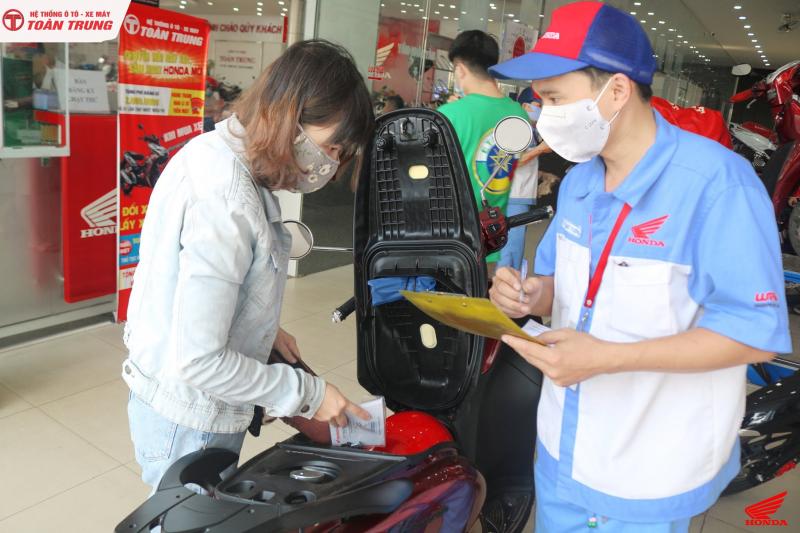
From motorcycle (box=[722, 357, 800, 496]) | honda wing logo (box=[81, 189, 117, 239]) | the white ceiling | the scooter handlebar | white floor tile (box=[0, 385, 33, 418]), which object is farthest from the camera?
the white ceiling

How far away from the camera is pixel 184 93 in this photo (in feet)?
12.2

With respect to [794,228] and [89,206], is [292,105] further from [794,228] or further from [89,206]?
[794,228]

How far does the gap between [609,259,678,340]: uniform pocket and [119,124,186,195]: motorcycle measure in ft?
9.87

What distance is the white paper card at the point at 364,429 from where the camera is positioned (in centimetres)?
141

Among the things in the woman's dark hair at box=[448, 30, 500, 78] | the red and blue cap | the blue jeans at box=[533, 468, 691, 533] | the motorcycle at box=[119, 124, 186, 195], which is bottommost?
the blue jeans at box=[533, 468, 691, 533]

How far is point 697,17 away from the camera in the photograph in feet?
48.5

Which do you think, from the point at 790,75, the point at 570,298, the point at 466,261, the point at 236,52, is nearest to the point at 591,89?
the point at 570,298

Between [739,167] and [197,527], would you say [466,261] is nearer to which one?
[739,167]

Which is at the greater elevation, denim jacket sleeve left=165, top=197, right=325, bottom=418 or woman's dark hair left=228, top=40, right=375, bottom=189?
woman's dark hair left=228, top=40, right=375, bottom=189

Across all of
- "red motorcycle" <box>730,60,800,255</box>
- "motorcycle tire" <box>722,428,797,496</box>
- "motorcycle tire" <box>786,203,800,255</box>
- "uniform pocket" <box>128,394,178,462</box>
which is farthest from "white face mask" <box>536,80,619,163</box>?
"motorcycle tire" <box>786,203,800,255</box>

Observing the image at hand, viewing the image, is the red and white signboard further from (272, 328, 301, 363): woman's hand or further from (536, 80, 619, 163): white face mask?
(536, 80, 619, 163): white face mask

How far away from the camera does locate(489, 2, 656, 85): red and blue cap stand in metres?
1.11

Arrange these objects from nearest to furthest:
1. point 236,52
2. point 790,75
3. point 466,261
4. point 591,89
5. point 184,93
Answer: point 591,89 → point 466,261 → point 184,93 → point 236,52 → point 790,75

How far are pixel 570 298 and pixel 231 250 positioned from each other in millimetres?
A: 601
